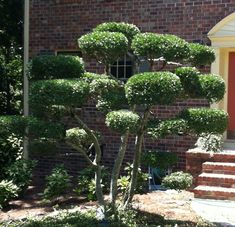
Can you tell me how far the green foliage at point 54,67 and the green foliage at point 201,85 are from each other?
4.85 feet

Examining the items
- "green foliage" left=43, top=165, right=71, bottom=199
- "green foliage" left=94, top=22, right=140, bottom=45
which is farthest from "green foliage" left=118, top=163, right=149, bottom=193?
"green foliage" left=94, top=22, right=140, bottom=45

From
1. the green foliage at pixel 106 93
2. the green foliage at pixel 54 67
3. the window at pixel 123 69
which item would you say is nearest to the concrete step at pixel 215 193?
the green foliage at pixel 106 93

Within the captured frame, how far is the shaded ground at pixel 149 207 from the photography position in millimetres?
7387

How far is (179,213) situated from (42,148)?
236 cm

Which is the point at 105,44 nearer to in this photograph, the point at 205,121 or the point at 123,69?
the point at 205,121

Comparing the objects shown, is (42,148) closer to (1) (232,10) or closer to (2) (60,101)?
(2) (60,101)

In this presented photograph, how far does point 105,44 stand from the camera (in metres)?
6.52

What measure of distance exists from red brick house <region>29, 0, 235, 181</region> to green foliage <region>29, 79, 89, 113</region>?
3.19 meters

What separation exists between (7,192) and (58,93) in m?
3.70

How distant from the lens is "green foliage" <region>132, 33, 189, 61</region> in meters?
6.46

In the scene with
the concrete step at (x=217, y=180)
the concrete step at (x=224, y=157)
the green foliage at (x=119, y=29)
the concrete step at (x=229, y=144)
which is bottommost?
the concrete step at (x=217, y=180)

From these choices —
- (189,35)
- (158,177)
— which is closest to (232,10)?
(189,35)

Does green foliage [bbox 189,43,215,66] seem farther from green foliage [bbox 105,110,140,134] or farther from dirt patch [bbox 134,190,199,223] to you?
dirt patch [bbox 134,190,199,223]

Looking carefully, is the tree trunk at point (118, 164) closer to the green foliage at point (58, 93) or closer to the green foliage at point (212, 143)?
the green foliage at point (58, 93)
